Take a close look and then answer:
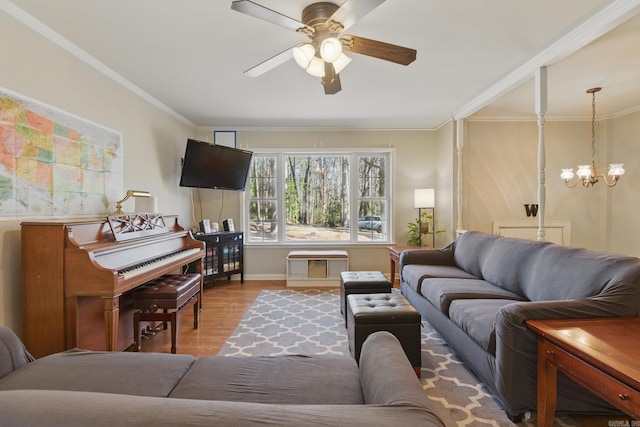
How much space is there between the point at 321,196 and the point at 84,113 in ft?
11.0

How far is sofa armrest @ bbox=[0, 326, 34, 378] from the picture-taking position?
1303 mm

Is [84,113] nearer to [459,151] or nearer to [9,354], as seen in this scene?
[9,354]

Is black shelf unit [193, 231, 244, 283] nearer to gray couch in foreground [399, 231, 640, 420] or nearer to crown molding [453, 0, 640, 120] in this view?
gray couch in foreground [399, 231, 640, 420]

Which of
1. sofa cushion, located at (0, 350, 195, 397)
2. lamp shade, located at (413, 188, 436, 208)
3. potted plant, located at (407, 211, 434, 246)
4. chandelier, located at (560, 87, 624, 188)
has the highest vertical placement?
chandelier, located at (560, 87, 624, 188)

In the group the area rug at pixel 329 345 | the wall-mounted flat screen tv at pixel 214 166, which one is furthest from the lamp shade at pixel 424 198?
the wall-mounted flat screen tv at pixel 214 166

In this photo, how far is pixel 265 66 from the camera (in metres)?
2.26

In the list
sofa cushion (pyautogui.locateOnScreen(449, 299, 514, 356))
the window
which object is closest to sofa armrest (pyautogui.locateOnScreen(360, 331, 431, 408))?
sofa cushion (pyautogui.locateOnScreen(449, 299, 514, 356))

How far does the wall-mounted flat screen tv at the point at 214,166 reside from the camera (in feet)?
13.5

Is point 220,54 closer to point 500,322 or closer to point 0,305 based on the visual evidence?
point 0,305

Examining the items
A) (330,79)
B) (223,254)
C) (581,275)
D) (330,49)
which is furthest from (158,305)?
(581,275)

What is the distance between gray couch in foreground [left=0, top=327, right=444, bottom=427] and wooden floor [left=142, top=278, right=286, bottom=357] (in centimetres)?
127

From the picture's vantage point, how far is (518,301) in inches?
93.4

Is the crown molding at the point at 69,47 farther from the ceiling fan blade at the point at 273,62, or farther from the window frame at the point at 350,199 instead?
the window frame at the point at 350,199

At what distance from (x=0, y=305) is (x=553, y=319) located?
Result: 337cm
